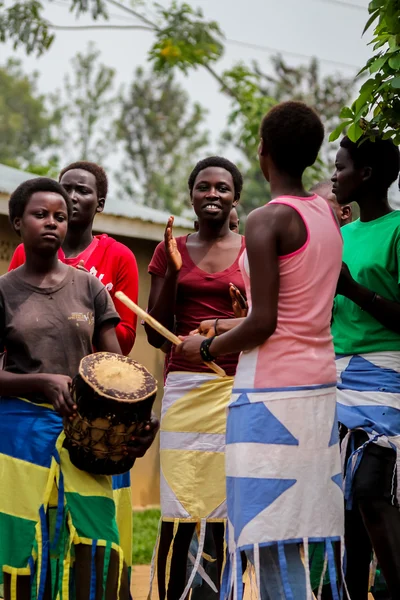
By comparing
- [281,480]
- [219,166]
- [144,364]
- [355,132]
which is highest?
[355,132]

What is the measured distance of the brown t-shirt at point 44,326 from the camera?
4.10m

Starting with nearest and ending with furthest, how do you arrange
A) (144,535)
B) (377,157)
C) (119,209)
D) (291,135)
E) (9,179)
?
(291,135) < (377,157) < (144,535) < (9,179) < (119,209)

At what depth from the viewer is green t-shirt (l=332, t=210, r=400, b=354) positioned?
4.44 m

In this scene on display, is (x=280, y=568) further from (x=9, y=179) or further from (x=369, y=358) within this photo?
(x=9, y=179)

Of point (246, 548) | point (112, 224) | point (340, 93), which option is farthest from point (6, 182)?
point (340, 93)

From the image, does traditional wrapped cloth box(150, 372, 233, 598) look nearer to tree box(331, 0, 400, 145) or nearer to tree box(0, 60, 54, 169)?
tree box(331, 0, 400, 145)

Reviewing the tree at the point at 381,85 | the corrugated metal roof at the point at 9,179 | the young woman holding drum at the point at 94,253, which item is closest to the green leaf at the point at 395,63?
the tree at the point at 381,85

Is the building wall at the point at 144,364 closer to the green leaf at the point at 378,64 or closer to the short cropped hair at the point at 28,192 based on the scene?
the short cropped hair at the point at 28,192

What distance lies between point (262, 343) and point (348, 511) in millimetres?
1339

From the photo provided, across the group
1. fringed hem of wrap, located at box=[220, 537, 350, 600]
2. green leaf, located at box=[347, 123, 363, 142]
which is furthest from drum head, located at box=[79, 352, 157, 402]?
green leaf, located at box=[347, 123, 363, 142]

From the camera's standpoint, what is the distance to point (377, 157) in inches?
181

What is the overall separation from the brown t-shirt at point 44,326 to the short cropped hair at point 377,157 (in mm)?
1425

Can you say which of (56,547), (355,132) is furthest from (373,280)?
(56,547)

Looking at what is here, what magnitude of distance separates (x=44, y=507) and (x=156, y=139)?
41.3m
